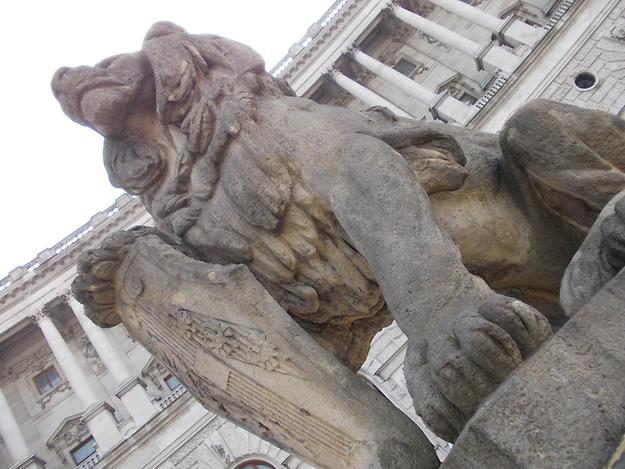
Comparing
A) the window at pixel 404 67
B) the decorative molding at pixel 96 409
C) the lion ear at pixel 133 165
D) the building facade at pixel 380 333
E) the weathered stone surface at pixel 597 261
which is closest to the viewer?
the weathered stone surface at pixel 597 261

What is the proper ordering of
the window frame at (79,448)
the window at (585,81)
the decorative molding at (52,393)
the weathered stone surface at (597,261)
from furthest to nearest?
the decorative molding at (52,393), the window frame at (79,448), the window at (585,81), the weathered stone surface at (597,261)

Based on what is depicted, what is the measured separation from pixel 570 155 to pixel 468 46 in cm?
2217

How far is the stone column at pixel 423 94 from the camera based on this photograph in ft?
A: 72.0

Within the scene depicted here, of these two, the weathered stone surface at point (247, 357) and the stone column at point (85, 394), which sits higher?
the stone column at point (85, 394)

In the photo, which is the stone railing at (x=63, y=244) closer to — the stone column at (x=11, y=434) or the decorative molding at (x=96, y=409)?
the stone column at (x=11, y=434)

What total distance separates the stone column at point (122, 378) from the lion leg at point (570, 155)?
14.8m

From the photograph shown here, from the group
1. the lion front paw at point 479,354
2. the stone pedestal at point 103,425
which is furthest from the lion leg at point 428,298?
the stone pedestal at point 103,425

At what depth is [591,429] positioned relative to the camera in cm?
180

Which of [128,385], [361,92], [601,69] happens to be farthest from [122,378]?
[601,69]

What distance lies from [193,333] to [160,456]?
14.6 m

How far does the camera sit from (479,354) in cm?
206

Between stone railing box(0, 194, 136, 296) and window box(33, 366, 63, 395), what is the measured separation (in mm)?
3120

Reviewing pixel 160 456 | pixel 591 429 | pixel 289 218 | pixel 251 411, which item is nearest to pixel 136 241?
pixel 289 218

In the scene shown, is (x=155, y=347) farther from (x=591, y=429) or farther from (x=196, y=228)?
(x=591, y=429)
